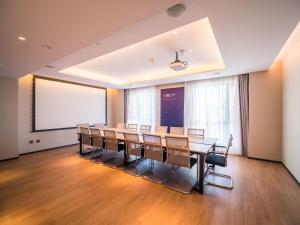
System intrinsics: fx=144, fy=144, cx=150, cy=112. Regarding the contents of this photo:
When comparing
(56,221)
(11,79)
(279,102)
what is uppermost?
(11,79)

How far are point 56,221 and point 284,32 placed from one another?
4213 millimetres

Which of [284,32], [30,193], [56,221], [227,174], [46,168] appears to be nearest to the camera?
[56,221]

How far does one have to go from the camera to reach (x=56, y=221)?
1.93 m

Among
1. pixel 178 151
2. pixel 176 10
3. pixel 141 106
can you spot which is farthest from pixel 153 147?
pixel 141 106

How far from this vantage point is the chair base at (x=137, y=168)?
11.3 feet

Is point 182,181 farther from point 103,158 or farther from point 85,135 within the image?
point 85,135

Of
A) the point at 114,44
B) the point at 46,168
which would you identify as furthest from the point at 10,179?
the point at 114,44

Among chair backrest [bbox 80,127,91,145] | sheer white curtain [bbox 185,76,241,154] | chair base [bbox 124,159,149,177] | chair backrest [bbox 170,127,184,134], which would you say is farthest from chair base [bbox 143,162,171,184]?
→ sheer white curtain [bbox 185,76,241,154]

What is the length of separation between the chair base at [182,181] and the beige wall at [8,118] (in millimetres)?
4862

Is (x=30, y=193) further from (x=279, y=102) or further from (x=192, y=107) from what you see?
(x=279, y=102)

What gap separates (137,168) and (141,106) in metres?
3.92

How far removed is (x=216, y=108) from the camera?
5195 millimetres

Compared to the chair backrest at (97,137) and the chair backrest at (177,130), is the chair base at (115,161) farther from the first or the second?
the chair backrest at (177,130)

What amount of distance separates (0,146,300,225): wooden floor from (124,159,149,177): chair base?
0.63 feet
